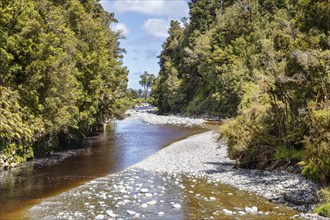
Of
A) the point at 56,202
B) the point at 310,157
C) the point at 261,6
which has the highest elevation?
the point at 261,6

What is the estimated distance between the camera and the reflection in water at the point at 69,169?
63.1 feet

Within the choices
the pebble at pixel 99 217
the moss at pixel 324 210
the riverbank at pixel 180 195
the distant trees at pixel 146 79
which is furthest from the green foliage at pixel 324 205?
the distant trees at pixel 146 79

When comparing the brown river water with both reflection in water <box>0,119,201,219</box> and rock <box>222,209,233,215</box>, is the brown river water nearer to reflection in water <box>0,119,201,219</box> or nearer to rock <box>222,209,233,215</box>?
reflection in water <box>0,119,201,219</box>

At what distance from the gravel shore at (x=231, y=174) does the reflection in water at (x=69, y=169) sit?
2.77m

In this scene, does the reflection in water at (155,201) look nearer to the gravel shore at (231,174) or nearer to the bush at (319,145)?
the gravel shore at (231,174)

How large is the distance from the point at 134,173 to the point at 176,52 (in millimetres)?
94716

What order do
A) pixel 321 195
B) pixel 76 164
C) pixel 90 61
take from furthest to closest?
pixel 90 61 < pixel 76 164 < pixel 321 195

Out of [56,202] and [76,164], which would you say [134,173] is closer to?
[76,164]

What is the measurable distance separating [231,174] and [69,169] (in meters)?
11.7

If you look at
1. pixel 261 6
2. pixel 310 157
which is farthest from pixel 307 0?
pixel 261 6

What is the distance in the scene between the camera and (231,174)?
23.3m

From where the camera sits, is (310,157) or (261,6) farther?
(261,6)

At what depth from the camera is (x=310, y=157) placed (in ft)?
61.0

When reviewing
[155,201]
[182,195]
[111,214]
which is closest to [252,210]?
[182,195]
